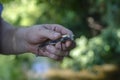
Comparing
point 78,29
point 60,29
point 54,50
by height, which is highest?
point 78,29

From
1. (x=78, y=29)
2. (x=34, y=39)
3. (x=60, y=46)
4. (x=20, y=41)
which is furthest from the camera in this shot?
(x=78, y=29)

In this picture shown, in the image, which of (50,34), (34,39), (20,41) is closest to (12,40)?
(20,41)

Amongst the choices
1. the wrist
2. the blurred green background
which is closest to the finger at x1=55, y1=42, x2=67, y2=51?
the wrist

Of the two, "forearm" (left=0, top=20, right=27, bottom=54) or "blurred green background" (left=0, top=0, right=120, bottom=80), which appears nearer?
"forearm" (left=0, top=20, right=27, bottom=54)

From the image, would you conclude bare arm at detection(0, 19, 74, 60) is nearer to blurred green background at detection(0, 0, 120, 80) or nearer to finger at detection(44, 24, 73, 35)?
finger at detection(44, 24, 73, 35)

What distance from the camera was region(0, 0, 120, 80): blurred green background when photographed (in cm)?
468

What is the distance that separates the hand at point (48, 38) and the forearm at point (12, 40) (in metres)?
0.05

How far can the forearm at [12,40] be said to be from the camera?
1.93 m

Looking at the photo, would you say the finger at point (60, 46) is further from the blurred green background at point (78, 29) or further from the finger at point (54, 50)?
the blurred green background at point (78, 29)

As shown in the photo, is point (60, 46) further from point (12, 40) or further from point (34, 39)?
point (12, 40)

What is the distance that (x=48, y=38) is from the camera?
5.74 feet

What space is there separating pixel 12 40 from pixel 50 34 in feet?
0.93

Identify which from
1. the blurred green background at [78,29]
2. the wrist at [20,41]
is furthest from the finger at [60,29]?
the blurred green background at [78,29]

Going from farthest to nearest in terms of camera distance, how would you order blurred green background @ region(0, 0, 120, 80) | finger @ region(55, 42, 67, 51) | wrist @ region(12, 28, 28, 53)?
1. blurred green background @ region(0, 0, 120, 80)
2. wrist @ region(12, 28, 28, 53)
3. finger @ region(55, 42, 67, 51)
